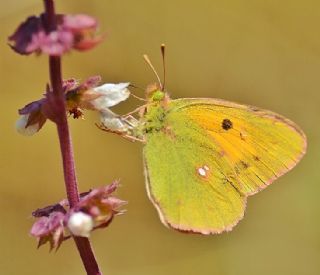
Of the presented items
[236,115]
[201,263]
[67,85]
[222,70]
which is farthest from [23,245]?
[67,85]

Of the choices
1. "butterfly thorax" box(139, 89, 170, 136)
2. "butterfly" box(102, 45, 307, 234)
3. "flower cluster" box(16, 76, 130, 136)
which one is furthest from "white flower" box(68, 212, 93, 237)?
"butterfly thorax" box(139, 89, 170, 136)

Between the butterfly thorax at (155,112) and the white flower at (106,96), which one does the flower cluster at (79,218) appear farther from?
the butterfly thorax at (155,112)

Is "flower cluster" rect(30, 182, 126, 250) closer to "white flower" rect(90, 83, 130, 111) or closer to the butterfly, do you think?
"white flower" rect(90, 83, 130, 111)

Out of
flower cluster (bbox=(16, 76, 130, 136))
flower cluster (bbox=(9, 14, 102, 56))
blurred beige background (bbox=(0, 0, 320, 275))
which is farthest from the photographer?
blurred beige background (bbox=(0, 0, 320, 275))

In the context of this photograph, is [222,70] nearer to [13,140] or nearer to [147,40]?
[147,40]

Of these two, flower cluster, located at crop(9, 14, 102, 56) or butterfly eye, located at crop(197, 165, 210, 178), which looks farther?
butterfly eye, located at crop(197, 165, 210, 178)

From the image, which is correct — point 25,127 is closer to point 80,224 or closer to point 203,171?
point 80,224

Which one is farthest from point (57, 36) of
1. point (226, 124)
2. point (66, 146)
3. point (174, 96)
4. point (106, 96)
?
point (174, 96)

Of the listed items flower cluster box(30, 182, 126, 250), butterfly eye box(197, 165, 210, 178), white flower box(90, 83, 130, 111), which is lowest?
butterfly eye box(197, 165, 210, 178)
